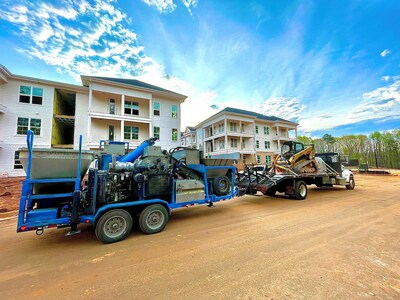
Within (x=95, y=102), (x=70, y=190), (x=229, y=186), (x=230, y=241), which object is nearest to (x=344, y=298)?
(x=230, y=241)

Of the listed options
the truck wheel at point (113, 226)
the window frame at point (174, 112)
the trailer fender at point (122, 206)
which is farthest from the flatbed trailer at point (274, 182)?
the window frame at point (174, 112)

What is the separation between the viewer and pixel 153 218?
4.93m

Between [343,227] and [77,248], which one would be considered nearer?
[77,248]

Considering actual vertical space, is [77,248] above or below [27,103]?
below

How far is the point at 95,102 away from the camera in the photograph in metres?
19.9

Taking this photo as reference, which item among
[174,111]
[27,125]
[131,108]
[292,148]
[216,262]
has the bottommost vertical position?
[216,262]

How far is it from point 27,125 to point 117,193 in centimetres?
1984

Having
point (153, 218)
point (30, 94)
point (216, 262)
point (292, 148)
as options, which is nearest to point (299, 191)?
point (292, 148)

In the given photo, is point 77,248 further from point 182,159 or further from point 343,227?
point 343,227

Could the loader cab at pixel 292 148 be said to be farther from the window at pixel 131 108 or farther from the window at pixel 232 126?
the window at pixel 232 126

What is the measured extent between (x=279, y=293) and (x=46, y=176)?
5003mm

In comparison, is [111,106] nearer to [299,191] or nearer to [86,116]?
[86,116]

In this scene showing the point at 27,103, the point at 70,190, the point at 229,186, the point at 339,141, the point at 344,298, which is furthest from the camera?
the point at 339,141

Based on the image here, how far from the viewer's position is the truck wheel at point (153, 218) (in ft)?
15.5
